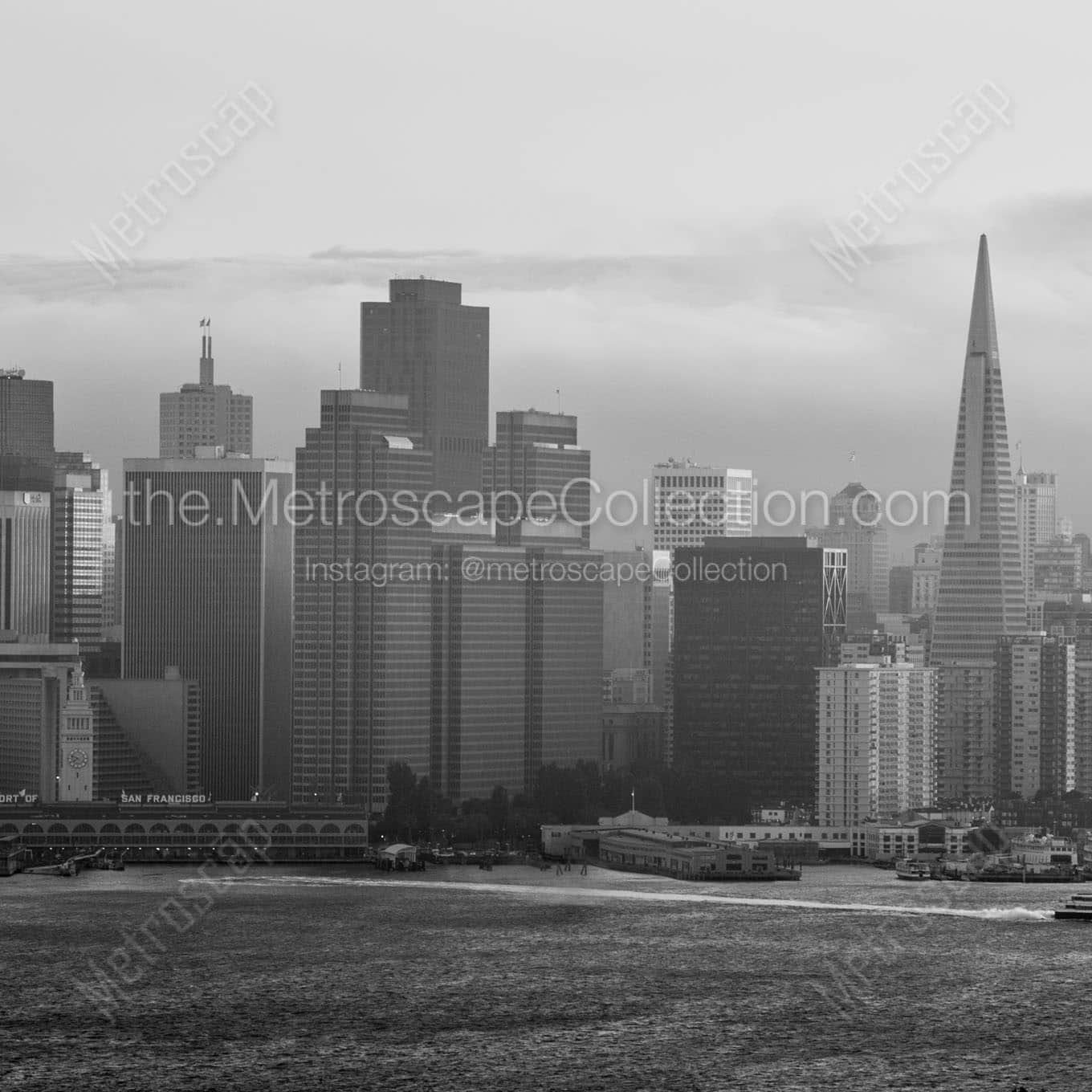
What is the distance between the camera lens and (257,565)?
133500 millimetres

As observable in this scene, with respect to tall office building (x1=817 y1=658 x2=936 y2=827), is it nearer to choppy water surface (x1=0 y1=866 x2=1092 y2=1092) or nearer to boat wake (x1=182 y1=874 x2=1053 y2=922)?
choppy water surface (x1=0 y1=866 x2=1092 y2=1092)

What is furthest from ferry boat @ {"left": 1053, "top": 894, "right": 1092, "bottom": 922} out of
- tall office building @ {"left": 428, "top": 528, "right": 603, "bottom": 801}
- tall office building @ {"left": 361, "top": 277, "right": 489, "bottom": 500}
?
tall office building @ {"left": 361, "top": 277, "right": 489, "bottom": 500}

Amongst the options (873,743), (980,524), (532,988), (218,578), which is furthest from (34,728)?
(980,524)

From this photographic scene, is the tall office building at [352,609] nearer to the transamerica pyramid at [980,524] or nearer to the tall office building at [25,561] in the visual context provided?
the tall office building at [25,561]

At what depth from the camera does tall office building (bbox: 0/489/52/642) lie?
5906 inches

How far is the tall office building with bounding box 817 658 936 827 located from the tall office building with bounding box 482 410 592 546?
79.2 feet

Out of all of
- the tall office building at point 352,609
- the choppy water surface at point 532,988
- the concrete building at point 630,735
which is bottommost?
the choppy water surface at point 532,988

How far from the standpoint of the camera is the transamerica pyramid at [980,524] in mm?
142375

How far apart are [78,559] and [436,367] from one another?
23.1m

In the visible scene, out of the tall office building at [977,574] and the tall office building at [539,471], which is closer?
the tall office building at [977,574]

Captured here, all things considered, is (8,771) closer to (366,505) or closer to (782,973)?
(366,505)

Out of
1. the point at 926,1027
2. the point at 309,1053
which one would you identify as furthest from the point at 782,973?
the point at 309,1053

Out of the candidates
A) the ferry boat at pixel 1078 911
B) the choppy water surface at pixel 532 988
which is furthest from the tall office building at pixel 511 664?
the ferry boat at pixel 1078 911

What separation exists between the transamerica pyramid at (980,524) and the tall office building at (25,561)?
4942 centimetres
